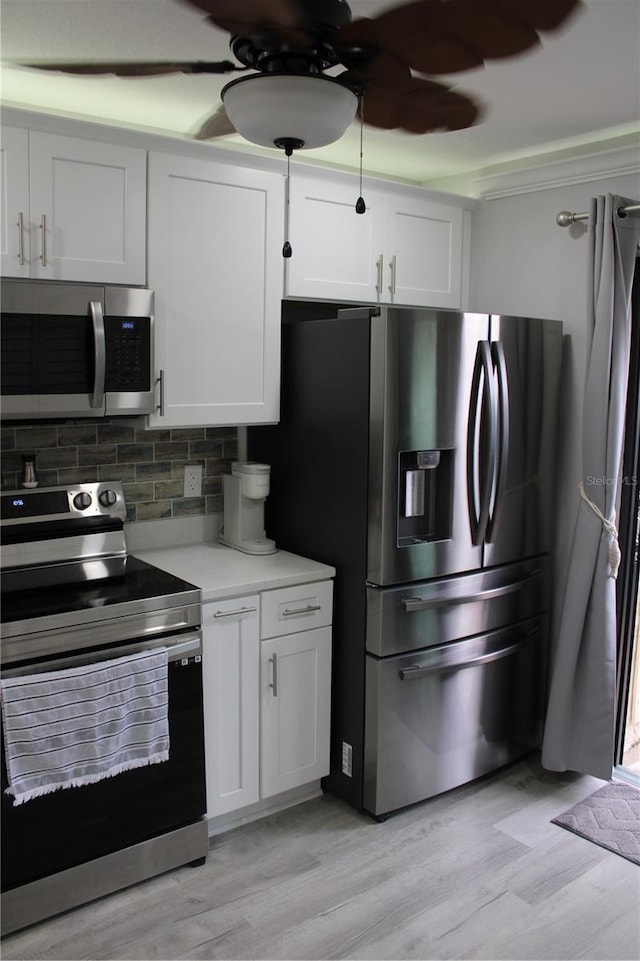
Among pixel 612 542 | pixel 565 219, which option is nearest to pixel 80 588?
pixel 612 542

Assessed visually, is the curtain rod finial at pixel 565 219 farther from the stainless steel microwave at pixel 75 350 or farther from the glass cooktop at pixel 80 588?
the glass cooktop at pixel 80 588

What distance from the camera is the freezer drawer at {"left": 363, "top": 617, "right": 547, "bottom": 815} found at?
286 cm

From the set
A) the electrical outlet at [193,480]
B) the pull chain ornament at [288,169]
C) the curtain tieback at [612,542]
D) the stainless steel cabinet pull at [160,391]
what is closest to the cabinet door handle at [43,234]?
the stainless steel cabinet pull at [160,391]

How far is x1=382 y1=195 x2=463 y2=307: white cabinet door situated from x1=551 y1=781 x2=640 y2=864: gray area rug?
2.07 meters

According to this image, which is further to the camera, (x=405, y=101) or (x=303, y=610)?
(x=303, y=610)

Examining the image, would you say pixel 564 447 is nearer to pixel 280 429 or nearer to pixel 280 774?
pixel 280 429

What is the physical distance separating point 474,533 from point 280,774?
3.58ft

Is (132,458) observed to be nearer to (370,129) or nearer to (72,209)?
(72,209)

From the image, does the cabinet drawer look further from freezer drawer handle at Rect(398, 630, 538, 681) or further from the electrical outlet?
the electrical outlet

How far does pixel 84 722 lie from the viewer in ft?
7.61

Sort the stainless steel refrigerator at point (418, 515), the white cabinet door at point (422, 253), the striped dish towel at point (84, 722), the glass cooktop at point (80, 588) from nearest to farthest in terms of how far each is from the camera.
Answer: the striped dish towel at point (84, 722) → the glass cooktop at point (80, 588) → the stainless steel refrigerator at point (418, 515) → the white cabinet door at point (422, 253)

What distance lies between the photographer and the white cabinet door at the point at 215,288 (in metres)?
2.72

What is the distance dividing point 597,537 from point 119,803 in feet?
6.22

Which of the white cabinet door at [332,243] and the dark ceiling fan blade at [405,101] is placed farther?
the white cabinet door at [332,243]
